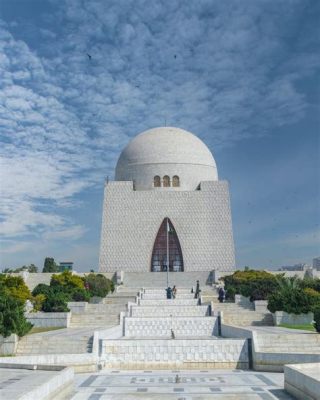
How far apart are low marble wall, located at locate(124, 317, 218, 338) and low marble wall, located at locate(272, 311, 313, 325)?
1890 millimetres

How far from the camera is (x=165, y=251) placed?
28.9m

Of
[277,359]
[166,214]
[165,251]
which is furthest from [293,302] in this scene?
[166,214]

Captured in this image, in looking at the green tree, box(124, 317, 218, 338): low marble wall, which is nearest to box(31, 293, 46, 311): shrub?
box(124, 317, 218, 338): low marble wall

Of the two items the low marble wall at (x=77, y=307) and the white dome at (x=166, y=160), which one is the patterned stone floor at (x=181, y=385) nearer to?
the low marble wall at (x=77, y=307)

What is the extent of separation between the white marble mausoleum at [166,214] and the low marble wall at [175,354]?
1708cm

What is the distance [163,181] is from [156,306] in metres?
14.1

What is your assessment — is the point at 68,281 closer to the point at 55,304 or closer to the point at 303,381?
the point at 55,304

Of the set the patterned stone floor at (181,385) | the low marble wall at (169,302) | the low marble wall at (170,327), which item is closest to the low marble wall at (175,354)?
the patterned stone floor at (181,385)

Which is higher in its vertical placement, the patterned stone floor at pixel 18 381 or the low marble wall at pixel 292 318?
the low marble wall at pixel 292 318

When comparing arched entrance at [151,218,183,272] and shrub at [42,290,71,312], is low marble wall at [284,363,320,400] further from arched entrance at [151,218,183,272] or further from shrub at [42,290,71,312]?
arched entrance at [151,218,183,272]

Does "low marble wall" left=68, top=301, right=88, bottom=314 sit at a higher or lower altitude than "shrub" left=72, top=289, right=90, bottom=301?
lower

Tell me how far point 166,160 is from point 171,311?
1496 cm

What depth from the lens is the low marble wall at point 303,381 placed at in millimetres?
5645

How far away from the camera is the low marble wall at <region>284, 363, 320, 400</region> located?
5.64 metres
